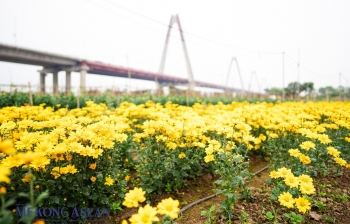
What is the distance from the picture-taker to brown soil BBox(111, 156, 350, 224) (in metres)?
2.54

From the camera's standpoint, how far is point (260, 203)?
2785 mm

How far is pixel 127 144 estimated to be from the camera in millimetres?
3900

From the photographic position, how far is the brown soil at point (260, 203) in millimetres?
2537

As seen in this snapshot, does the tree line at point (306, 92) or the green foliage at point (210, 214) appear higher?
the tree line at point (306, 92)

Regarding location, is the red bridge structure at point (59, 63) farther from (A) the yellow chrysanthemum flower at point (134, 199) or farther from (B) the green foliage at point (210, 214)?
(A) the yellow chrysanthemum flower at point (134, 199)

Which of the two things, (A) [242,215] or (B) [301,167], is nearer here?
(A) [242,215]

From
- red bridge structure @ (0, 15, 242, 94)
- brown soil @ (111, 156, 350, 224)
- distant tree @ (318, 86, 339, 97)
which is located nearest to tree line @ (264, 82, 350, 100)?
distant tree @ (318, 86, 339, 97)

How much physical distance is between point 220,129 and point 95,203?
1652 mm

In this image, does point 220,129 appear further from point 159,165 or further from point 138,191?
point 138,191

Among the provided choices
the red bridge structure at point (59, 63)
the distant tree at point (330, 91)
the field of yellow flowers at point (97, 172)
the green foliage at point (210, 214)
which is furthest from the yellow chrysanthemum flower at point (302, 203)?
the distant tree at point (330, 91)

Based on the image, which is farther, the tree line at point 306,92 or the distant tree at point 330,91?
the distant tree at point 330,91

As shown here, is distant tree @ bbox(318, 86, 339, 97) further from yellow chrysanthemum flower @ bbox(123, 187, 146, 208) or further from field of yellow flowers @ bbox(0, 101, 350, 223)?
yellow chrysanthemum flower @ bbox(123, 187, 146, 208)

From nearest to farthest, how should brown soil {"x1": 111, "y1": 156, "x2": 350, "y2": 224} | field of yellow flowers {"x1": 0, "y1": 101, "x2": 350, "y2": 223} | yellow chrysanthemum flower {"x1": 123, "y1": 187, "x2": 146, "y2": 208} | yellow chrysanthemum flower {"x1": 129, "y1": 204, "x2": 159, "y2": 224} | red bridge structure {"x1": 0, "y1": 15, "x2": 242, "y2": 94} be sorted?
yellow chrysanthemum flower {"x1": 129, "y1": 204, "x2": 159, "y2": 224}, yellow chrysanthemum flower {"x1": 123, "y1": 187, "x2": 146, "y2": 208}, field of yellow flowers {"x1": 0, "y1": 101, "x2": 350, "y2": 223}, brown soil {"x1": 111, "y1": 156, "x2": 350, "y2": 224}, red bridge structure {"x1": 0, "y1": 15, "x2": 242, "y2": 94}

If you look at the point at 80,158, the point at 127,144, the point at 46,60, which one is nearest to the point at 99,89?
the point at 46,60
